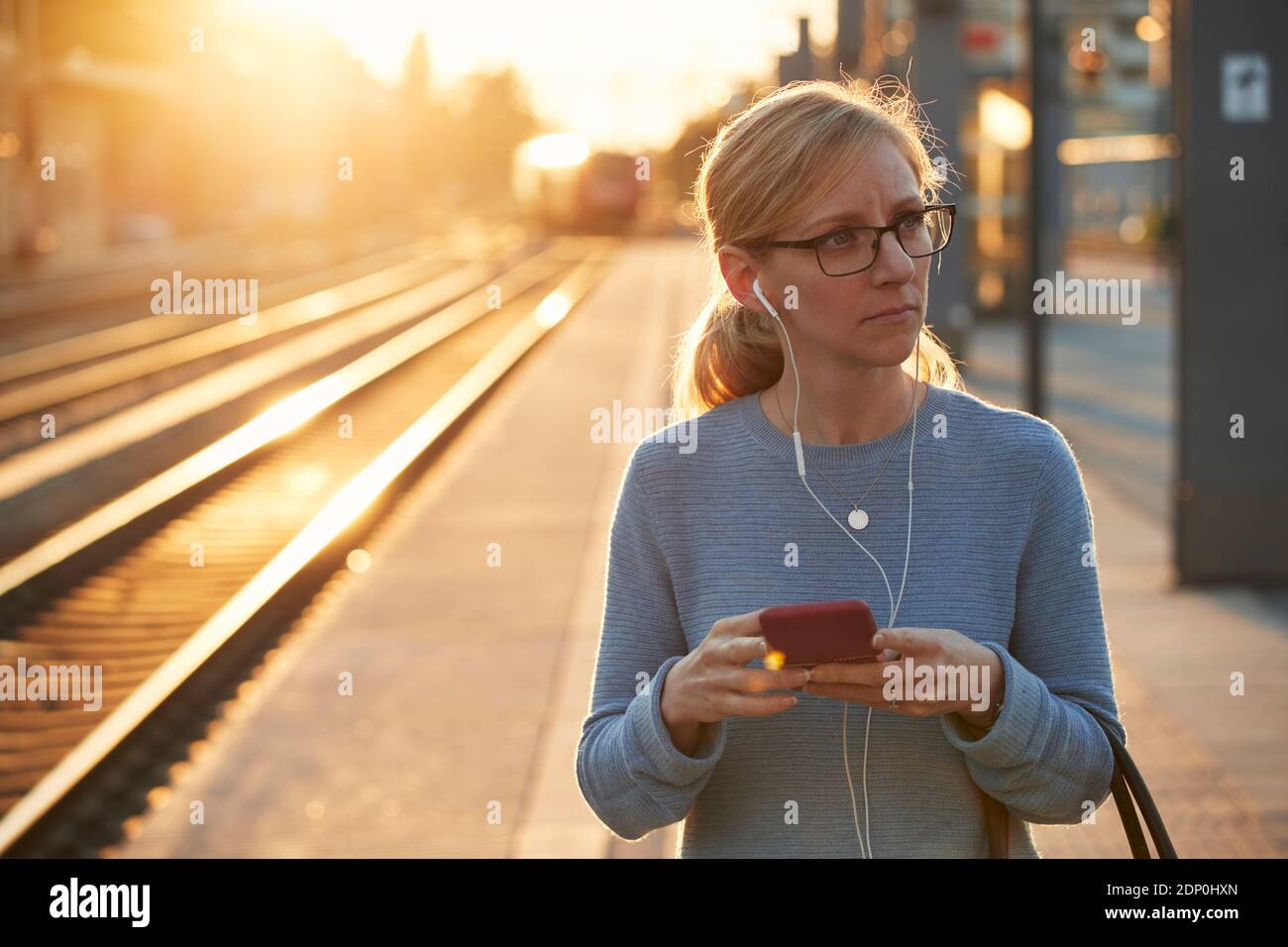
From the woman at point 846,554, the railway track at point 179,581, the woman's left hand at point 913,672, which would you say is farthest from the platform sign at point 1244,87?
the woman's left hand at point 913,672

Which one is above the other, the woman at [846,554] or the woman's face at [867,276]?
the woman's face at [867,276]

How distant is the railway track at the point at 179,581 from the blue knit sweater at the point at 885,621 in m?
3.70

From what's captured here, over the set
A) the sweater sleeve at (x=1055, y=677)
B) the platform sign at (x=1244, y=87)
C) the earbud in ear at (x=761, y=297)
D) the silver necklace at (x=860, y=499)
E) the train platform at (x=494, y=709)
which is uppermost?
the platform sign at (x=1244, y=87)

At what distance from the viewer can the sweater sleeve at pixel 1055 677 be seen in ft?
6.89

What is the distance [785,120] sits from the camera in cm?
220

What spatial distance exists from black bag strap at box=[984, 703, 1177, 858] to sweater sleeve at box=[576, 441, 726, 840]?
0.40 metres

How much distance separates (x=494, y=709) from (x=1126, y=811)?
15.7 ft

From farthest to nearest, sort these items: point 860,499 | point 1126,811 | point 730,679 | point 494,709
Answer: point 494,709
point 860,499
point 1126,811
point 730,679

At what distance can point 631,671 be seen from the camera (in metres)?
2.31

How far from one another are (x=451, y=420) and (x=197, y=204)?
49.5 meters

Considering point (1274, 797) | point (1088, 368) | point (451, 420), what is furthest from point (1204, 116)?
point (1088, 368)

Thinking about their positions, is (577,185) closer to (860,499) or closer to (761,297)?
(761,297)

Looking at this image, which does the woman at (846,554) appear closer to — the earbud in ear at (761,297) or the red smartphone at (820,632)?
the earbud in ear at (761,297)

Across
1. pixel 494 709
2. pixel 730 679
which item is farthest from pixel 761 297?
pixel 494 709
